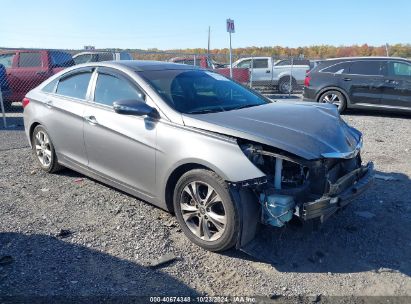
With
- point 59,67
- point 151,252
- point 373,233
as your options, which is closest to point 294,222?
point 373,233

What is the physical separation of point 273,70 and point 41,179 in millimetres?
14375

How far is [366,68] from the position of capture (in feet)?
35.2

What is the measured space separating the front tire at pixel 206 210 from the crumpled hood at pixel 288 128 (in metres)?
0.46

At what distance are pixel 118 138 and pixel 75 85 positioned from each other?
1334 mm

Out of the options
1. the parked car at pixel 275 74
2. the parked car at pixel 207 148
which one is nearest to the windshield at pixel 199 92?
the parked car at pixel 207 148

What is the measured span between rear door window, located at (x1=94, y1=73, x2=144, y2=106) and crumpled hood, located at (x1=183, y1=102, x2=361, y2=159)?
82 cm

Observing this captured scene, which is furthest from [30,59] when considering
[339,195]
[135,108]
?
[339,195]

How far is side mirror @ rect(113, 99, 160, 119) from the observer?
3.75m

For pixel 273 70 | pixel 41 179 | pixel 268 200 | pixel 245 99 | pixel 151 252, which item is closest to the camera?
pixel 268 200

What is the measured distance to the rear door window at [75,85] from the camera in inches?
189

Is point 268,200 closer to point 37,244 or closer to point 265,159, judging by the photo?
point 265,159

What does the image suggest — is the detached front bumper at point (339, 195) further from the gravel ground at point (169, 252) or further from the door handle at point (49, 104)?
the door handle at point (49, 104)

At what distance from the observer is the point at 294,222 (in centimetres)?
357

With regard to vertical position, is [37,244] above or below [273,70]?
below
